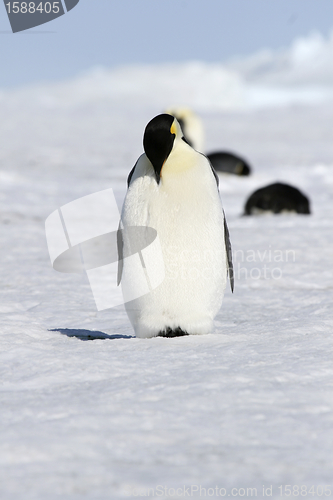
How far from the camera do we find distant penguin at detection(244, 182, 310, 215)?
25.9 ft

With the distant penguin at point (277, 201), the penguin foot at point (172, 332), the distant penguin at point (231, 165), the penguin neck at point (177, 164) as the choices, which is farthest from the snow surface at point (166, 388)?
the distant penguin at point (231, 165)

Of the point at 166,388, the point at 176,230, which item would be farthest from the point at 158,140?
the point at 166,388

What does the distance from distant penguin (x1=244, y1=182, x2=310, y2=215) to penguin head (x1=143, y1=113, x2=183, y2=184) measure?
17.8 feet

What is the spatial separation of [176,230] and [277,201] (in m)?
5.56

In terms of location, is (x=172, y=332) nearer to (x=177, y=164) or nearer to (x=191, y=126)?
(x=177, y=164)

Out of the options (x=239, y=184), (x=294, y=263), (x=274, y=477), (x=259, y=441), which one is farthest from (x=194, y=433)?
(x=239, y=184)

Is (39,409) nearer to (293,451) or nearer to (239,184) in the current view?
(293,451)

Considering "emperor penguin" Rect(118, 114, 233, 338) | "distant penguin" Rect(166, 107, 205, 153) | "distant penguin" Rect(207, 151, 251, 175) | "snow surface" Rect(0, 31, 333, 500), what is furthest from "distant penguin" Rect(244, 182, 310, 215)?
"emperor penguin" Rect(118, 114, 233, 338)

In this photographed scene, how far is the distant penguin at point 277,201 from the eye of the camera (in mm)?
7906

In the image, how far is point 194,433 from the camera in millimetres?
1595

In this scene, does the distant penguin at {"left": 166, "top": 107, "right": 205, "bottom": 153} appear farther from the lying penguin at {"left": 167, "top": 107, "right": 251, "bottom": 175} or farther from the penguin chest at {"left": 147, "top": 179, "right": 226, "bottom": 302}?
the penguin chest at {"left": 147, "top": 179, "right": 226, "bottom": 302}

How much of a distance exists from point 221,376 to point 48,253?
12.6ft

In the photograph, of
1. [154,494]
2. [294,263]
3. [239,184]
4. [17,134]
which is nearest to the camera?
→ [154,494]

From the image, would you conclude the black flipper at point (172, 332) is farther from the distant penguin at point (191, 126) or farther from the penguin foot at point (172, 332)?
the distant penguin at point (191, 126)
